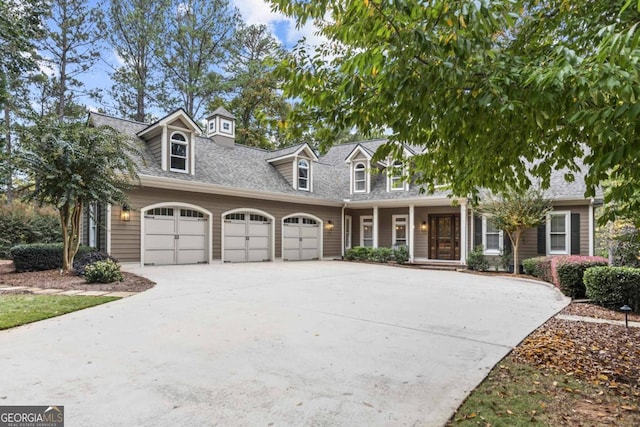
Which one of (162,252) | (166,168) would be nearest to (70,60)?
(166,168)

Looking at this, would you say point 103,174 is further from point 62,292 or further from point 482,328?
point 482,328

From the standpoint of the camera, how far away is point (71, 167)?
9.01 m

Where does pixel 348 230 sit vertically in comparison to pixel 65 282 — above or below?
above

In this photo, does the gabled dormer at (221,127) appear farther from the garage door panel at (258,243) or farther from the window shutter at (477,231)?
the window shutter at (477,231)

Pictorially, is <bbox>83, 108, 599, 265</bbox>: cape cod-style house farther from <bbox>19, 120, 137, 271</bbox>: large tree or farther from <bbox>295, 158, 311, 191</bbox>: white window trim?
<bbox>19, 120, 137, 271</bbox>: large tree

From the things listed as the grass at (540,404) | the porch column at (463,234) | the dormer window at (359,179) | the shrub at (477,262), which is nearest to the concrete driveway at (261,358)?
the grass at (540,404)

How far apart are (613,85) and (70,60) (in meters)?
25.3

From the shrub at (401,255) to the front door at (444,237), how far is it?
4.16 ft

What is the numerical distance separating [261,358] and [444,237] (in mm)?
13754

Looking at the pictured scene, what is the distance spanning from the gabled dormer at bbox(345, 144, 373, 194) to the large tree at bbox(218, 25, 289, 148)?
7659 millimetres

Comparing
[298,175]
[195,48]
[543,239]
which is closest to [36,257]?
[298,175]

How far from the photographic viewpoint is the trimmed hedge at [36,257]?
31.8 feet

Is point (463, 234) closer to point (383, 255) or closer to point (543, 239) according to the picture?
point (543, 239)

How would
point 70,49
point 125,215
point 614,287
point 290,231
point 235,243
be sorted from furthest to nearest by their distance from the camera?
point 70,49
point 290,231
point 235,243
point 125,215
point 614,287
